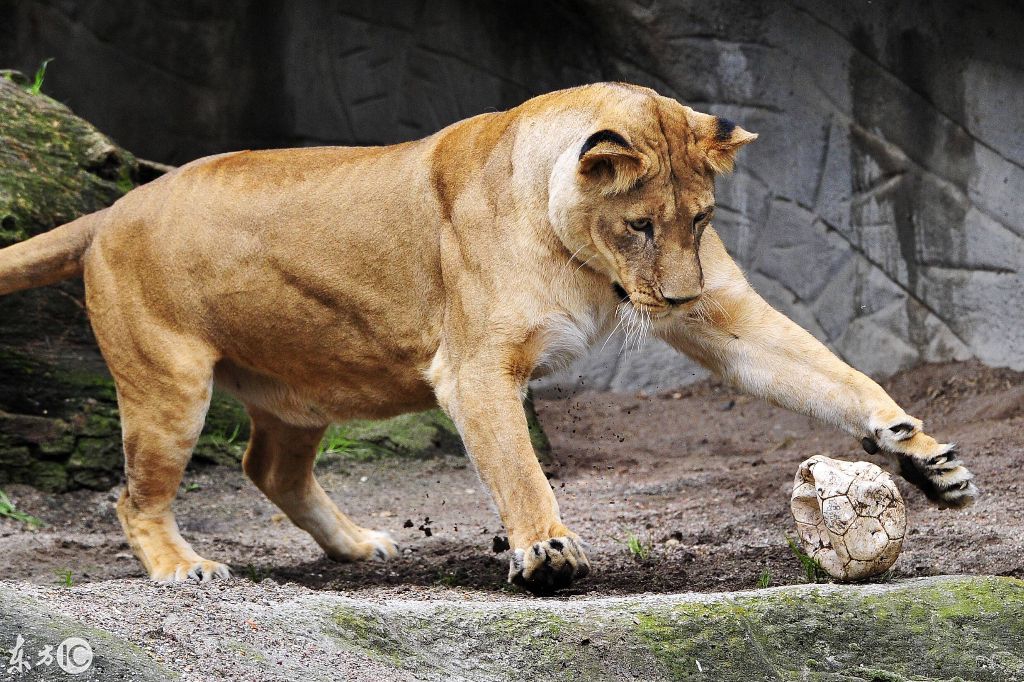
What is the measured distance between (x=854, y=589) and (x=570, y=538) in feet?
2.74

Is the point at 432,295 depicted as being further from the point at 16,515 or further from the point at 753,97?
the point at 753,97

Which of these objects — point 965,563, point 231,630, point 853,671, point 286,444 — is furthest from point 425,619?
point 286,444

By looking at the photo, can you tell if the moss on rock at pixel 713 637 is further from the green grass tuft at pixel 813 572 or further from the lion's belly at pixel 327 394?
the lion's belly at pixel 327 394

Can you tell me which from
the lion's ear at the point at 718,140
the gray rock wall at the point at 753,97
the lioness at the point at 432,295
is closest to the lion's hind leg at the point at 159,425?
the lioness at the point at 432,295

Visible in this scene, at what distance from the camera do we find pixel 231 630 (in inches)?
116

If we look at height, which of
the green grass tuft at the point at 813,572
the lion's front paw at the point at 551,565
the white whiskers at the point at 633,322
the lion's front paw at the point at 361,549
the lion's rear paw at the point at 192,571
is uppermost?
the white whiskers at the point at 633,322

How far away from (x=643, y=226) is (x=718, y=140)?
45 cm

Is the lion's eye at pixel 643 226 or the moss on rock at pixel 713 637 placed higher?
the lion's eye at pixel 643 226

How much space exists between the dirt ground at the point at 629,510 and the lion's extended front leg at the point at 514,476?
0.42 metres

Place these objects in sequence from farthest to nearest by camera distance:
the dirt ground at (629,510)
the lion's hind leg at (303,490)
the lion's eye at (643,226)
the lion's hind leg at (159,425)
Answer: the lion's hind leg at (303,490) < the lion's hind leg at (159,425) < the dirt ground at (629,510) < the lion's eye at (643,226)

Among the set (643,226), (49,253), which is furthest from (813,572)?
(49,253)

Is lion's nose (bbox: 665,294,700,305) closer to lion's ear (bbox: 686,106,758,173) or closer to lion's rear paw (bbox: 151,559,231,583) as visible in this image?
lion's ear (bbox: 686,106,758,173)

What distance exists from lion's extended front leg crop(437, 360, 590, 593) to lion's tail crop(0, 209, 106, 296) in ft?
6.16

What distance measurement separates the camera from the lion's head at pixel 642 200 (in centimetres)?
396
